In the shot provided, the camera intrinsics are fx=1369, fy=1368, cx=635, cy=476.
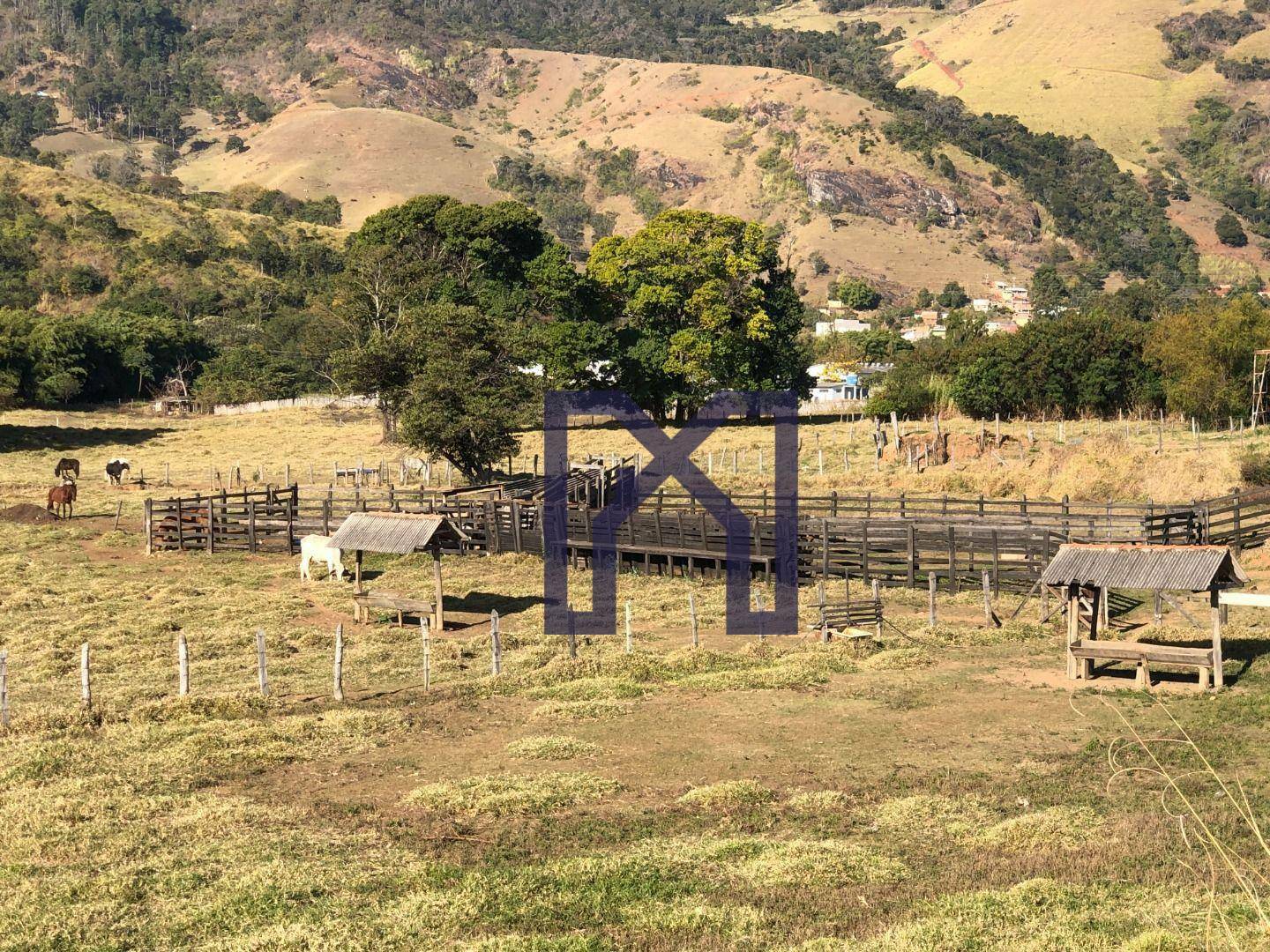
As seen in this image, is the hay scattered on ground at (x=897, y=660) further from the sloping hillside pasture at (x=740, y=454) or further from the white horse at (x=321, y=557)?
the sloping hillside pasture at (x=740, y=454)

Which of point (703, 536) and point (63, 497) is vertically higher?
point (63, 497)

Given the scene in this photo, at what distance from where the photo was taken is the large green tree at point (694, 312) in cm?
7981

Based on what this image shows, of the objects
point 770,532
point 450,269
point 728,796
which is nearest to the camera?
point 728,796

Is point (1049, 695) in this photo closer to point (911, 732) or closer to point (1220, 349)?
point (911, 732)

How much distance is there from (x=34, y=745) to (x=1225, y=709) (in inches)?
721

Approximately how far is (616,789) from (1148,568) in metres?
11.6

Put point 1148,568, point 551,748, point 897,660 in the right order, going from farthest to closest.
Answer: point 897,660 < point 1148,568 < point 551,748

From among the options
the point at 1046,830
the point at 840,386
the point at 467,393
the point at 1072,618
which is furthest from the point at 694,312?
the point at 1046,830

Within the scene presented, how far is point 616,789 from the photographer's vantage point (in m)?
18.5

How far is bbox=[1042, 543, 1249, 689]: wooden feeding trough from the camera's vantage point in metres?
23.4

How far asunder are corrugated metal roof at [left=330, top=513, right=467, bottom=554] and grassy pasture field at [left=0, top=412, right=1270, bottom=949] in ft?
6.30

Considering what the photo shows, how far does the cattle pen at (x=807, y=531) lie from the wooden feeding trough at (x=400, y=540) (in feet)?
3.96

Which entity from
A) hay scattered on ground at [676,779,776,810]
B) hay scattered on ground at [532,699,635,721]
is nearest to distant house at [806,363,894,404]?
hay scattered on ground at [532,699,635,721]

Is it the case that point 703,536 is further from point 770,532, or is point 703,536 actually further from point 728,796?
point 728,796
